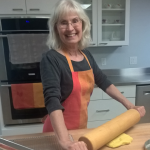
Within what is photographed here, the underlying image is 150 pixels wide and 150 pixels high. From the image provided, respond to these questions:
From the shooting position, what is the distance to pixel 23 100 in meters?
1.85

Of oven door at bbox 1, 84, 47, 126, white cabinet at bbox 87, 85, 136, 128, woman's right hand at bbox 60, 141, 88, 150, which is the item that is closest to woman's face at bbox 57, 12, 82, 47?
woman's right hand at bbox 60, 141, 88, 150

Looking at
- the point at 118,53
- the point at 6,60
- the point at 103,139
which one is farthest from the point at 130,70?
the point at 103,139

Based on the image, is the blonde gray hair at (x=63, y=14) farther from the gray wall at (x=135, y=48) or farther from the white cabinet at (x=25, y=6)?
the gray wall at (x=135, y=48)

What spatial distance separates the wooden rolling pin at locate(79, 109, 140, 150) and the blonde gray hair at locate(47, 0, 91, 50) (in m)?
0.46

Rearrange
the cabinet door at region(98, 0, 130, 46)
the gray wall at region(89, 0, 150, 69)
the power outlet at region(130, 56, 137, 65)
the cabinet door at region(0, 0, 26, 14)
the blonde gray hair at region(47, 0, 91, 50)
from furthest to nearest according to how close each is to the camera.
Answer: the power outlet at region(130, 56, 137, 65), the gray wall at region(89, 0, 150, 69), the cabinet door at region(98, 0, 130, 46), the cabinet door at region(0, 0, 26, 14), the blonde gray hair at region(47, 0, 91, 50)

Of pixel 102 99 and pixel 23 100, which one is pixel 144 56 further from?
pixel 23 100

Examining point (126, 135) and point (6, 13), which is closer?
point (126, 135)

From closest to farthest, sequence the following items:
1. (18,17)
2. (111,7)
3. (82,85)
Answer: (82,85) → (18,17) → (111,7)

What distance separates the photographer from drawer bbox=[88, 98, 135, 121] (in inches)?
75.3

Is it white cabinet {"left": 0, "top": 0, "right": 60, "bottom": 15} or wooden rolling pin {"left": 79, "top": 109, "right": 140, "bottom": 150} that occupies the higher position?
white cabinet {"left": 0, "top": 0, "right": 60, "bottom": 15}

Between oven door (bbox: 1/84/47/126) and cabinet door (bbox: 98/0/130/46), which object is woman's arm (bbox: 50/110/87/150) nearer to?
oven door (bbox: 1/84/47/126)

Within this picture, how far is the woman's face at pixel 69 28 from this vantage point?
807 mm

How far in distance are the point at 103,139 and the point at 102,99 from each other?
1275mm

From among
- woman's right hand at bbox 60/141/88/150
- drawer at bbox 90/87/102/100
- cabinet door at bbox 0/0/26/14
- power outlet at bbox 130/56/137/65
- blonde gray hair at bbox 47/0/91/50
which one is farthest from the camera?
power outlet at bbox 130/56/137/65
